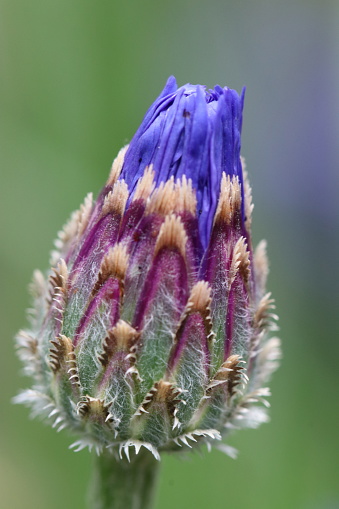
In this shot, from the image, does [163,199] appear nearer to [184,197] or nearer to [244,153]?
[184,197]

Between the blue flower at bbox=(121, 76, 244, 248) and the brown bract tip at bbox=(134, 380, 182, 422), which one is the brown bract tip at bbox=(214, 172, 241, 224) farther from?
the brown bract tip at bbox=(134, 380, 182, 422)

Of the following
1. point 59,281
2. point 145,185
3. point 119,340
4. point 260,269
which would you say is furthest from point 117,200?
point 260,269

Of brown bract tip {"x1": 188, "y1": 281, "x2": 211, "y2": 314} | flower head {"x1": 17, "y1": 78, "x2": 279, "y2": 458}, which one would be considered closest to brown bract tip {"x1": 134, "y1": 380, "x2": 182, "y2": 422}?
flower head {"x1": 17, "y1": 78, "x2": 279, "y2": 458}

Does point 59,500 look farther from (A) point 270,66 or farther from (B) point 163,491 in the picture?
(A) point 270,66

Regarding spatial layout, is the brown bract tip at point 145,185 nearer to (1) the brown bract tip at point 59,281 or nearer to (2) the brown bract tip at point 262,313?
(1) the brown bract tip at point 59,281

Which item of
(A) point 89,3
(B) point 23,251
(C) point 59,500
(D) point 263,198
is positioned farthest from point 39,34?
(C) point 59,500

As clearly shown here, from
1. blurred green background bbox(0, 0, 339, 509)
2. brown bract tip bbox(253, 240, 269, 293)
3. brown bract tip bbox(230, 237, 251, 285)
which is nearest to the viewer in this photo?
brown bract tip bbox(230, 237, 251, 285)

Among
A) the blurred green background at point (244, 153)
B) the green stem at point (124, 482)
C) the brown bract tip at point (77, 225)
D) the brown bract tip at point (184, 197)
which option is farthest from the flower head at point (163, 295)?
the blurred green background at point (244, 153)
